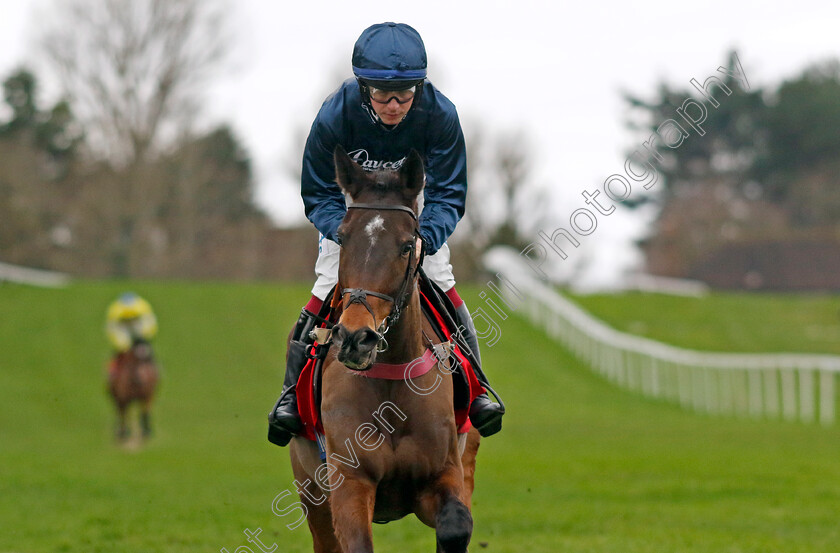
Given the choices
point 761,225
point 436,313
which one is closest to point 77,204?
point 761,225

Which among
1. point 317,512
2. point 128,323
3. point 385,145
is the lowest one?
point 317,512

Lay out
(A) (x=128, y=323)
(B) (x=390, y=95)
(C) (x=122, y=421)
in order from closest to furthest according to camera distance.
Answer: (B) (x=390, y=95), (A) (x=128, y=323), (C) (x=122, y=421)

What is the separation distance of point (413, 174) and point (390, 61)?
0.60 meters

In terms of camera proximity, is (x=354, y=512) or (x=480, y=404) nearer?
(x=354, y=512)

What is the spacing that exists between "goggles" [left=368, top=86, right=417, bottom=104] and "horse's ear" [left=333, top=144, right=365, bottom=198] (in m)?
0.45

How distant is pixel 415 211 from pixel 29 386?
22.0 m

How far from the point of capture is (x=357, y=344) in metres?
4.20

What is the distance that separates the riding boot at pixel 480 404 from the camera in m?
5.55

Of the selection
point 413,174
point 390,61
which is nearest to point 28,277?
point 390,61

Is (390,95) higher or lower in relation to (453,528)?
higher

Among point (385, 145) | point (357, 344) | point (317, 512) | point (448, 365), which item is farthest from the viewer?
point (317, 512)

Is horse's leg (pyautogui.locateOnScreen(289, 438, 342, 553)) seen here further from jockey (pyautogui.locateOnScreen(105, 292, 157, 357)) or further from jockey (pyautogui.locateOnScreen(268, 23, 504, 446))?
jockey (pyautogui.locateOnScreen(105, 292, 157, 357))

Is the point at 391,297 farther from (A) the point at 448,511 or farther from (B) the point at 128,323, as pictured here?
→ (B) the point at 128,323

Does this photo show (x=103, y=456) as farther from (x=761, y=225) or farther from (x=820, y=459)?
(x=761, y=225)
